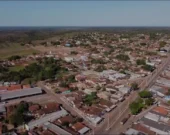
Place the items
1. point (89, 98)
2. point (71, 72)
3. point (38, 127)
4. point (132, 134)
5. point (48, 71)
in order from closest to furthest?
Answer: point (132, 134) < point (38, 127) < point (89, 98) < point (48, 71) < point (71, 72)

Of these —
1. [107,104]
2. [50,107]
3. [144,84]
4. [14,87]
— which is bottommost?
[50,107]

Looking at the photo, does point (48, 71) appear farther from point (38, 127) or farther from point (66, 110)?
point (38, 127)

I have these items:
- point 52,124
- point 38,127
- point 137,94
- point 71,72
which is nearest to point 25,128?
point 38,127

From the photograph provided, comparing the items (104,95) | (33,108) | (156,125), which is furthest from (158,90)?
(33,108)

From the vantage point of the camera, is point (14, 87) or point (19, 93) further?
point (14, 87)

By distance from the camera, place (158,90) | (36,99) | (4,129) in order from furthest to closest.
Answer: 1. (158,90)
2. (36,99)
3. (4,129)

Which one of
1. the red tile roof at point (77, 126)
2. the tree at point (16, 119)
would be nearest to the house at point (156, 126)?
the red tile roof at point (77, 126)

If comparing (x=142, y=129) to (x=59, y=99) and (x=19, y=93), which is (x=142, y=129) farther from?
(x=19, y=93)

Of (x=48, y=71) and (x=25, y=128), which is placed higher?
(x=48, y=71)

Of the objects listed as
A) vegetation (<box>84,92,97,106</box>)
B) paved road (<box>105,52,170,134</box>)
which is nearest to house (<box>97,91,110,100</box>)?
vegetation (<box>84,92,97,106</box>)

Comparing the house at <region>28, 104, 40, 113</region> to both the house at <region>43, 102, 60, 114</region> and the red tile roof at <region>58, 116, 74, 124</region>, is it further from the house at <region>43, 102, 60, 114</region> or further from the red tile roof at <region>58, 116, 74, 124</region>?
the red tile roof at <region>58, 116, 74, 124</region>
